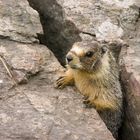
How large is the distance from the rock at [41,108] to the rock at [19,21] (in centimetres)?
15

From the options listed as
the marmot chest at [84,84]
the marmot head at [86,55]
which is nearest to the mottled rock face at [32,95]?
the marmot chest at [84,84]

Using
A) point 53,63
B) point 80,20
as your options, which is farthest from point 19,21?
point 80,20

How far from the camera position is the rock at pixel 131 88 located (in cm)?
748

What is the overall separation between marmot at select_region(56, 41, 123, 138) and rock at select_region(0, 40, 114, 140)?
0.20 m

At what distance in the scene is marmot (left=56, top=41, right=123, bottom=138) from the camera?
7.36m

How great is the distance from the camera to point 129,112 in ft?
25.1

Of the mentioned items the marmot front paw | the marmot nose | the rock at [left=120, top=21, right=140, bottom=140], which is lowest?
the rock at [left=120, top=21, right=140, bottom=140]

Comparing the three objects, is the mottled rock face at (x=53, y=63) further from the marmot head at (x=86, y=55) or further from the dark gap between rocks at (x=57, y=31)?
the marmot head at (x=86, y=55)

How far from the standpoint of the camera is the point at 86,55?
734cm

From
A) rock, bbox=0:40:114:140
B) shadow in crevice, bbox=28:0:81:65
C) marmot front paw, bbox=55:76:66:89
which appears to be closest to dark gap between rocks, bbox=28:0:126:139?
shadow in crevice, bbox=28:0:81:65

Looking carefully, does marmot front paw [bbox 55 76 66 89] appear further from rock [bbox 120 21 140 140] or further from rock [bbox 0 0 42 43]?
rock [bbox 120 21 140 140]

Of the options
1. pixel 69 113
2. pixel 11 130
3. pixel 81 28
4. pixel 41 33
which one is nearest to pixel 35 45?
pixel 41 33

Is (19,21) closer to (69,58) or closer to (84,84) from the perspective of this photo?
(69,58)

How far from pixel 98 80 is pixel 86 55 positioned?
43 centimetres
